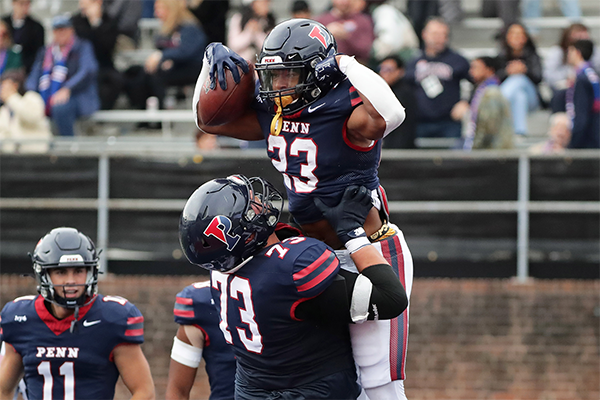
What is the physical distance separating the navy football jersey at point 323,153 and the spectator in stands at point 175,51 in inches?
242

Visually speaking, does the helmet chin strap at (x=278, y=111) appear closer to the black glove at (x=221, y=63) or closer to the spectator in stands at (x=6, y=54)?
the black glove at (x=221, y=63)

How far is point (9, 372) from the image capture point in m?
4.71

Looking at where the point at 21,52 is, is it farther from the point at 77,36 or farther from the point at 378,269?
the point at 378,269

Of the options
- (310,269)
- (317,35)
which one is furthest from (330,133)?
(310,269)

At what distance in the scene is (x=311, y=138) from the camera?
403 cm

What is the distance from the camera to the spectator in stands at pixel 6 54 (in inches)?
427

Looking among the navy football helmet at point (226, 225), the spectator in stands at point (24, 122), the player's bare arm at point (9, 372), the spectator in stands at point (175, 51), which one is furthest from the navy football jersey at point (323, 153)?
the spectator in stands at point (175, 51)

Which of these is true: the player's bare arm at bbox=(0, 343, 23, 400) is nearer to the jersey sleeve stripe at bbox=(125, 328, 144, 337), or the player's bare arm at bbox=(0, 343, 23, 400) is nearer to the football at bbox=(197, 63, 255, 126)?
the jersey sleeve stripe at bbox=(125, 328, 144, 337)

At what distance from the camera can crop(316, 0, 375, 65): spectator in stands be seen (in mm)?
9250

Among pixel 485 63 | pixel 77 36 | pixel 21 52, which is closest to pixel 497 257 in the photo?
pixel 485 63

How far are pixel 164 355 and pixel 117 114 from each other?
3.19 metres

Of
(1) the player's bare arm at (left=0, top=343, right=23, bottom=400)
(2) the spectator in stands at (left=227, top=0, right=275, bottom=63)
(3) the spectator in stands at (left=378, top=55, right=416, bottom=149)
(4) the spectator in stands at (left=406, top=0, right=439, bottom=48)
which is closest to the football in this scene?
(1) the player's bare arm at (left=0, top=343, right=23, bottom=400)

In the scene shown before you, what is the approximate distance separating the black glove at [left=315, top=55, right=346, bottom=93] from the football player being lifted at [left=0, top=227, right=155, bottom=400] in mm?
1654

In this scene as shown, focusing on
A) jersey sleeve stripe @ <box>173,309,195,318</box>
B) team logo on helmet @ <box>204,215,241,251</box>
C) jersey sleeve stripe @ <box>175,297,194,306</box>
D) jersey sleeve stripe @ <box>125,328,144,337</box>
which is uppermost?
team logo on helmet @ <box>204,215,241,251</box>
